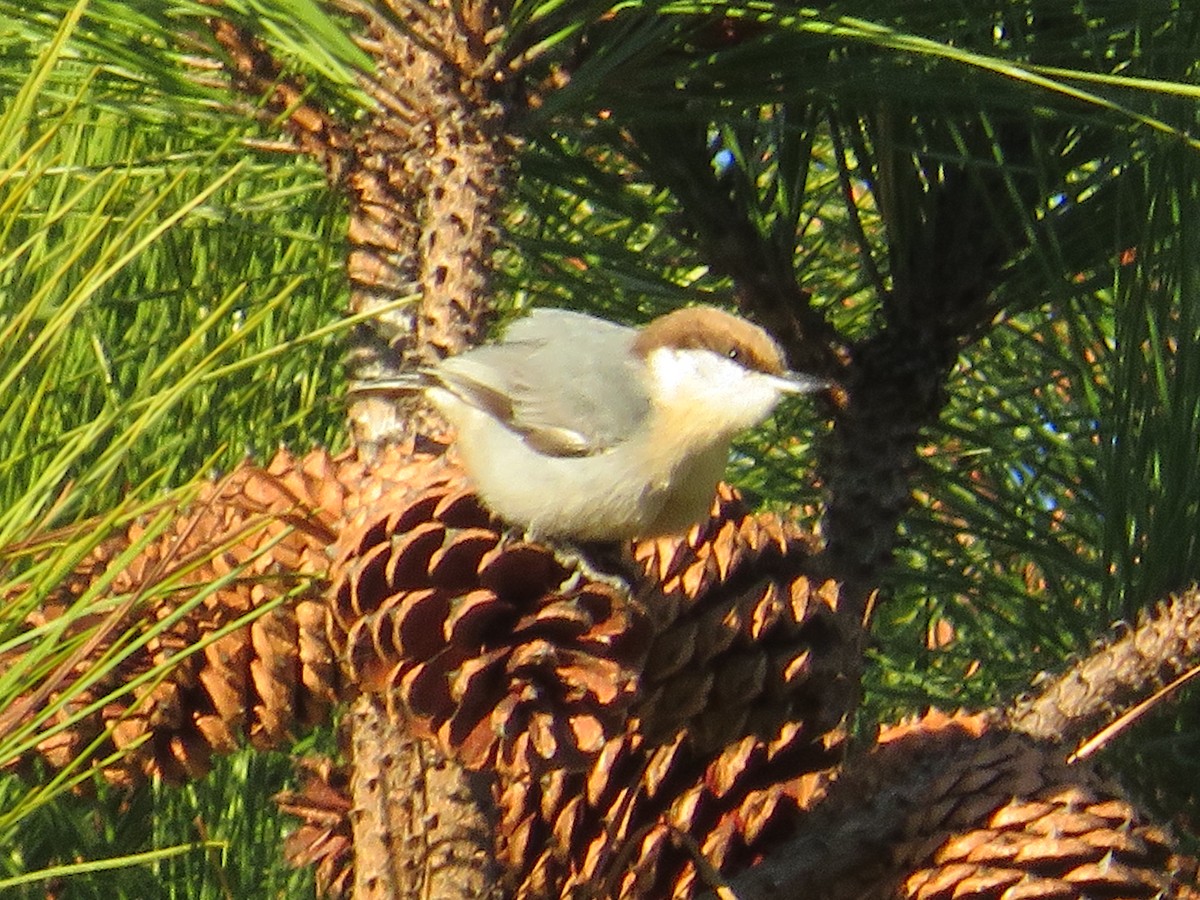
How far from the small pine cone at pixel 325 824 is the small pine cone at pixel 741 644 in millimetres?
199

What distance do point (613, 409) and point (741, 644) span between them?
0.46 m

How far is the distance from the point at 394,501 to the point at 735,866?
31 centimetres

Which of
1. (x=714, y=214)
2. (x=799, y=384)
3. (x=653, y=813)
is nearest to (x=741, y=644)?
(x=653, y=813)

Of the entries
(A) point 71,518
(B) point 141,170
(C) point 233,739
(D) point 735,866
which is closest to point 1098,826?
(D) point 735,866

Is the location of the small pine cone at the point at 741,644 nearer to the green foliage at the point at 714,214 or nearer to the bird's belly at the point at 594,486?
the bird's belly at the point at 594,486

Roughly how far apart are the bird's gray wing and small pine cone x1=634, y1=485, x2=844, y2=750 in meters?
0.33

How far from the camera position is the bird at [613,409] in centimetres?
118

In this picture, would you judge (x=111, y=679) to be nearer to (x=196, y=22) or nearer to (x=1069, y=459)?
(x=196, y=22)

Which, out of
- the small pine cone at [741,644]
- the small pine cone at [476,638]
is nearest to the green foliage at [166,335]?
the small pine cone at [476,638]

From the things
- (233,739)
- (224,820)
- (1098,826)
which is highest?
(233,739)

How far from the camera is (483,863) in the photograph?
0.90 meters

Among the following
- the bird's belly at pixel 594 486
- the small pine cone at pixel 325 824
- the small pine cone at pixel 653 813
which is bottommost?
the small pine cone at pixel 653 813

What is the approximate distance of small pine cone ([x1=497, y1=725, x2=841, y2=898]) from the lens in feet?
3.18

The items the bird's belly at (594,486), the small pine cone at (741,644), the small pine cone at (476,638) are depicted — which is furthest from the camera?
the bird's belly at (594,486)
